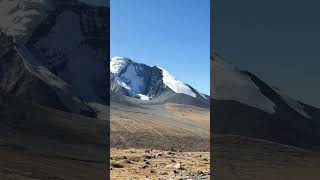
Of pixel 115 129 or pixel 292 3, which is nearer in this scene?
pixel 292 3

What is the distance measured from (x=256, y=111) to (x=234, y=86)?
1782mm

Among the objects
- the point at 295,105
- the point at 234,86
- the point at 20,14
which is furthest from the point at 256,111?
the point at 20,14

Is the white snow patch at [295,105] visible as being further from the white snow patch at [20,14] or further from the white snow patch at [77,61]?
the white snow patch at [20,14]

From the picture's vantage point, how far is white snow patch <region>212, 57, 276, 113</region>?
24.0 metres

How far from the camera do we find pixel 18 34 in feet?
109

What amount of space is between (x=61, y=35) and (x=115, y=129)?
202ft

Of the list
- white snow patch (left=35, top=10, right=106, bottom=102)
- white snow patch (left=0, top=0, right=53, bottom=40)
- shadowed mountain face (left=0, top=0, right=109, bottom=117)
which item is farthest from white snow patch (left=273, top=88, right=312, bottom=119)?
white snow patch (left=0, top=0, right=53, bottom=40)

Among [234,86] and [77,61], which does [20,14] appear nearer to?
[77,61]

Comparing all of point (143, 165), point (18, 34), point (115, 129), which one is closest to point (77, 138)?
point (18, 34)

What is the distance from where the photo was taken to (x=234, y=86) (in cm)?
2438

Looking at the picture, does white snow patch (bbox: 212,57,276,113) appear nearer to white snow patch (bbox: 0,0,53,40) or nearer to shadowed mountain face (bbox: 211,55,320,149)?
shadowed mountain face (bbox: 211,55,320,149)

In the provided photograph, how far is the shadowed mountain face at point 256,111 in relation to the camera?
23875mm

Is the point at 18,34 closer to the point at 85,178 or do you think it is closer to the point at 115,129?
the point at 85,178

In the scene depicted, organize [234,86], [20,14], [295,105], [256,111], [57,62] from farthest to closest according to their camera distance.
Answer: [20,14] → [57,62] → [295,105] → [256,111] → [234,86]
